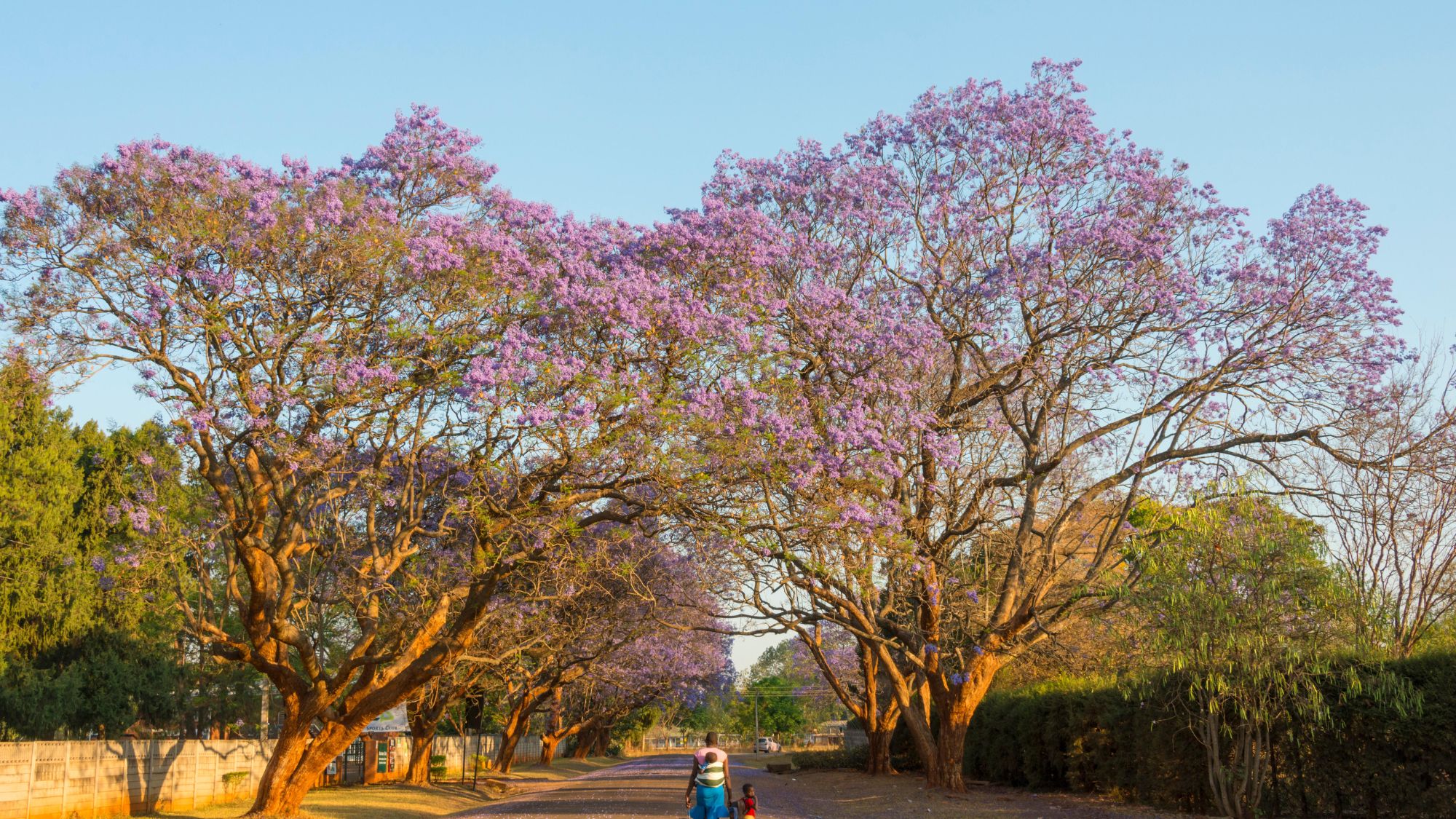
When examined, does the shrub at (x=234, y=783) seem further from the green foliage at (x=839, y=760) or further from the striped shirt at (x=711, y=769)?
the green foliage at (x=839, y=760)

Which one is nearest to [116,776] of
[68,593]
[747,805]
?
[68,593]

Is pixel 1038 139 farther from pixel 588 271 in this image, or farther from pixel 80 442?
pixel 80 442

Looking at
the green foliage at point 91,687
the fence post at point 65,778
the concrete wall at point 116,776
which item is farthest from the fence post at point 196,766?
the green foliage at point 91,687

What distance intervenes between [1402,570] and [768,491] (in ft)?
31.8

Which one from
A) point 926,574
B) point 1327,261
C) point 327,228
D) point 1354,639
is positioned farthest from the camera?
point 926,574

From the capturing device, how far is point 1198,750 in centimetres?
1538

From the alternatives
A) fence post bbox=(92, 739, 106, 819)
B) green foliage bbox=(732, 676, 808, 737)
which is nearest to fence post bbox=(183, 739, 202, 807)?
fence post bbox=(92, 739, 106, 819)

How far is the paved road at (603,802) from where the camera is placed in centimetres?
1870

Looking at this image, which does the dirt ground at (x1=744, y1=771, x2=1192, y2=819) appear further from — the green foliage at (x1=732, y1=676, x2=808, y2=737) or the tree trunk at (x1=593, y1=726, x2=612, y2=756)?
the green foliage at (x1=732, y1=676, x2=808, y2=737)

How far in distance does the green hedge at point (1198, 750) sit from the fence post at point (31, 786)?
15.8 metres

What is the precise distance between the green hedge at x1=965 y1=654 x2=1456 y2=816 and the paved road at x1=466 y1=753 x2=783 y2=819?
5893mm

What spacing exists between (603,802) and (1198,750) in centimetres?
1214

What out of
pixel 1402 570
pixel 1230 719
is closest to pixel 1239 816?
pixel 1230 719

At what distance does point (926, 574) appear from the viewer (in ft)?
63.2
